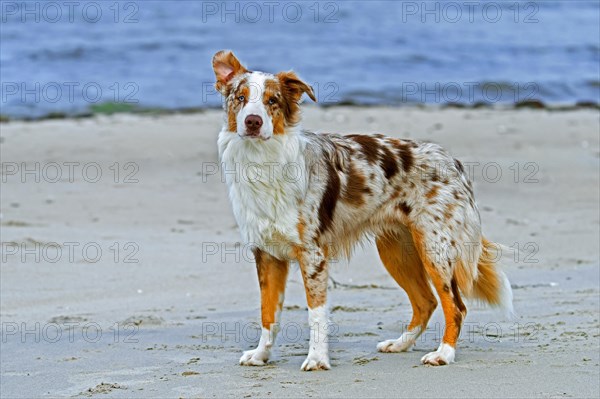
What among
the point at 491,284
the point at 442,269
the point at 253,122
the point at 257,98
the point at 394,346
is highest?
the point at 257,98

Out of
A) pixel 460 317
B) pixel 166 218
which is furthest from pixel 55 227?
pixel 460 317

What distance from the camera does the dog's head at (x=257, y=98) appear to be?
5.75 m

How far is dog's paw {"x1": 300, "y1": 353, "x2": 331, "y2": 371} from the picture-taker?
5871mm

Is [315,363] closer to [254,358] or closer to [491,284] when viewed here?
[254,358]

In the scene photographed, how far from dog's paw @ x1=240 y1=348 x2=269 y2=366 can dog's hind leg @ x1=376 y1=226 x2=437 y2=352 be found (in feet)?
3.11

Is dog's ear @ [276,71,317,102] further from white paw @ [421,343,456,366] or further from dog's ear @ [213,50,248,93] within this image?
white paw @ [421,343,456,366]

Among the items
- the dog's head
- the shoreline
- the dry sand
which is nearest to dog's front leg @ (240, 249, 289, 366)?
the dry sand

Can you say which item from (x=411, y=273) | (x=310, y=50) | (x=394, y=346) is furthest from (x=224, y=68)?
(x=310, y=50)

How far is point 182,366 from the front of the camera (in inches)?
235

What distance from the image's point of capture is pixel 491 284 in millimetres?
6590

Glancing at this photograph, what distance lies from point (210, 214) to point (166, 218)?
0.43 metres

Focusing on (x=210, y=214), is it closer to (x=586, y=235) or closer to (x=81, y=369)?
(x=586, y=235)

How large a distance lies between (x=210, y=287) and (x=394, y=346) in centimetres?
212

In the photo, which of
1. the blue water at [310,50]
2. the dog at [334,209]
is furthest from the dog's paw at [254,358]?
the blue water at [310,50]
